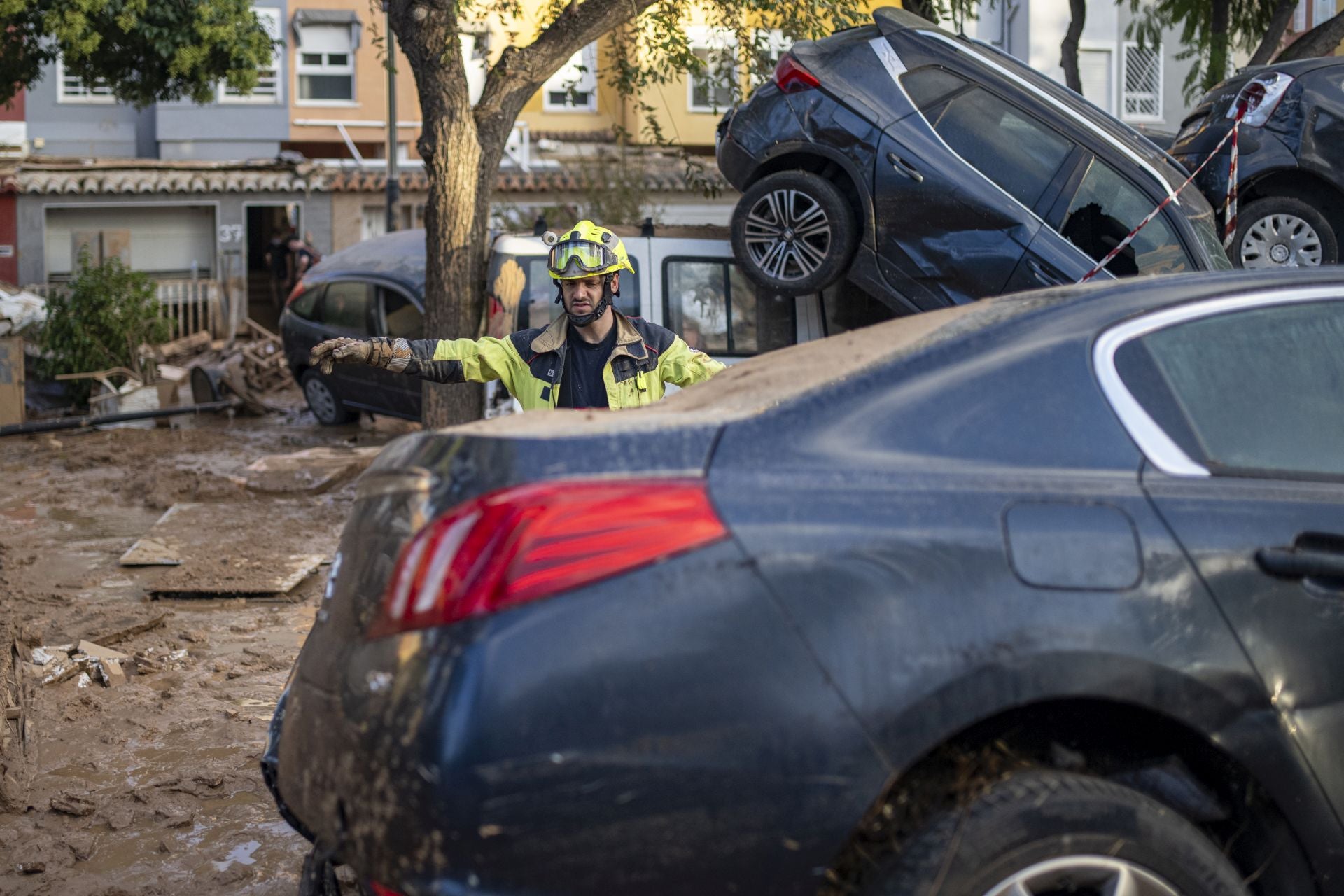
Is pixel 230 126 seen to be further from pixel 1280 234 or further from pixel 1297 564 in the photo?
pixel 1297 564

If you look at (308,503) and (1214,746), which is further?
(308,503)

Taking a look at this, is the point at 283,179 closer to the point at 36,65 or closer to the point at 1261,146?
the point at 36,65

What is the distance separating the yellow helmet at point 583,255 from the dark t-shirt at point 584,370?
22cm

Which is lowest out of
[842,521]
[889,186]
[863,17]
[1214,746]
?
[1214,746]

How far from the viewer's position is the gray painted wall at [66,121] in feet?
105

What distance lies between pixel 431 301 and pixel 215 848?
5.88 m

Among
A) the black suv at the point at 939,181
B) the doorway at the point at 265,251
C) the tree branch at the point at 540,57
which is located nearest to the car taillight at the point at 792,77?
the black suv at the point at 939,181

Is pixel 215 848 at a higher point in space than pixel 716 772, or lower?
lower

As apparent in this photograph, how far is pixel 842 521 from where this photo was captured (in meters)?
2.38

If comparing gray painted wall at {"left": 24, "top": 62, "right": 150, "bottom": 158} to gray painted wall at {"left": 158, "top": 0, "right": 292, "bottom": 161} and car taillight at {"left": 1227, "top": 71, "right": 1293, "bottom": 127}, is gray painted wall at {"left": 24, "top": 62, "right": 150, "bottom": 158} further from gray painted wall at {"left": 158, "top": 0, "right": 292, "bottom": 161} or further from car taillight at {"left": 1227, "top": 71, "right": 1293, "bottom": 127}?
car taillight at {"left": 1227, "top": 71, "right": 1293, "bottom": 127}

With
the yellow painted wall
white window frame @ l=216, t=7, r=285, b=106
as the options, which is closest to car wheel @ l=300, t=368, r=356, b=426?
the yellow painted wall

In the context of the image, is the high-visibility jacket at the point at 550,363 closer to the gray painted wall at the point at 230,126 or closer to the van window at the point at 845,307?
the van window at the point at 845,307

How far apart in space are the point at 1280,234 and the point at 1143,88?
877 inches

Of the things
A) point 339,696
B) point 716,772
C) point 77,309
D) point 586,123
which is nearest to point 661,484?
point 716,772
